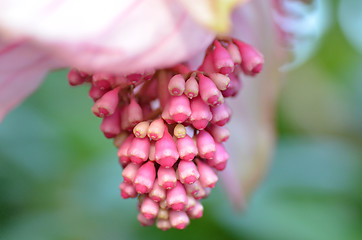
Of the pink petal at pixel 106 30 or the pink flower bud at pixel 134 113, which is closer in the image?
the pink petal at pixel 106 30

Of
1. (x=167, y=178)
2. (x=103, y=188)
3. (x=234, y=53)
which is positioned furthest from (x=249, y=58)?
(x=103, y=188)

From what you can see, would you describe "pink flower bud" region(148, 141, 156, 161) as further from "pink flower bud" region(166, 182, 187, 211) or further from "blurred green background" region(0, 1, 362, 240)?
"blurred green background" region(0, 1, 362, 240)

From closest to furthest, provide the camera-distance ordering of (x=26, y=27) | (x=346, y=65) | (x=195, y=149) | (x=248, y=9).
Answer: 1. (x=26, y=27)
2. (x=195, y=149)
3. (x=248, y=9)
4. (x=346, y=65)

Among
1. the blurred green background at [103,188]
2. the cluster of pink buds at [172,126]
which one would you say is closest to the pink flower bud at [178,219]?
the cluster of pink buds at [172,126]

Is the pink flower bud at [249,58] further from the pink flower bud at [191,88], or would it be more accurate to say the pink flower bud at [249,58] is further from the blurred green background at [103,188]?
the blurred green background at [103,188]

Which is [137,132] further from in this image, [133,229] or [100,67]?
[133,229]

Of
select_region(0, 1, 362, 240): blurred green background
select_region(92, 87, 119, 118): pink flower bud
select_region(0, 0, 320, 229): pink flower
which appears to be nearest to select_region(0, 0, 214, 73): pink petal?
select_region(0, 0, 320, 229): pink flower

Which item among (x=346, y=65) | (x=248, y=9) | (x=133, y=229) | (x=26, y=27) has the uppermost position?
(x=346, y=65)

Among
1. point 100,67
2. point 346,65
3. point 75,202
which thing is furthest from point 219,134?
point 346,65
